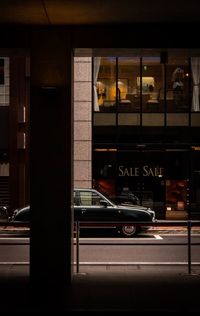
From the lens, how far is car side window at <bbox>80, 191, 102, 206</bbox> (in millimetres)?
20953

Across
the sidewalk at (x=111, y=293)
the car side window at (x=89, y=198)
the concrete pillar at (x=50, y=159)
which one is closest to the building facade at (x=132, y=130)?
the car side window at (x=89, y=198)

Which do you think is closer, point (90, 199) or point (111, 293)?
point (111, 293)

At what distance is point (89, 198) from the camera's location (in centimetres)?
2109

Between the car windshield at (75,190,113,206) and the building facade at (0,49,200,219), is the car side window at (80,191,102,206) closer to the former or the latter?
the car windshield at (75,190,113,206)

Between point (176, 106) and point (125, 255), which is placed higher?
point (176, 106)

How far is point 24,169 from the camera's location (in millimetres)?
27000

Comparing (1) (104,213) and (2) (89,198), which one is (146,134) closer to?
(2) (89,198)

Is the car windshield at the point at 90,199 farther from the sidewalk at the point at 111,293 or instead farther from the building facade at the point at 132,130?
the sidewalk at the point at 111,293

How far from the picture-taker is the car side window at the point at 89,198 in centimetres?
2095

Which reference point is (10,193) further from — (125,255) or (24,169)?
(125,255)

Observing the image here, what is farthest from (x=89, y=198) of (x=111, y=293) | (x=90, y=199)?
(x=111, y=293)

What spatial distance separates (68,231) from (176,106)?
1656 centimetres

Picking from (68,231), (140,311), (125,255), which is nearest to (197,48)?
(68,231)

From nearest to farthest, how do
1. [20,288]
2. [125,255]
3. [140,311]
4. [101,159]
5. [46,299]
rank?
[140,311] → [46,299] → [20,288] → [125,255] → [101,159]
